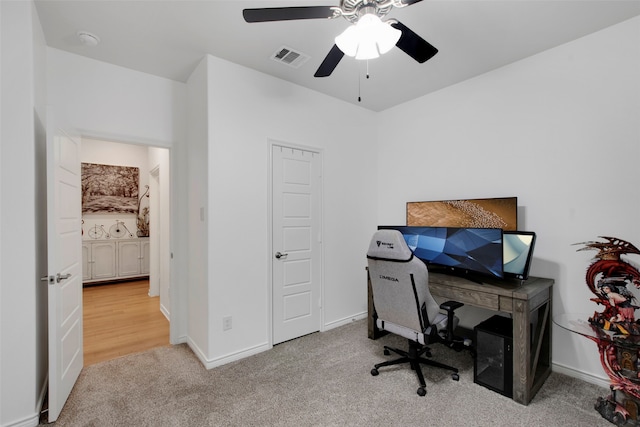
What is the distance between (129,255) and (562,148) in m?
6.97

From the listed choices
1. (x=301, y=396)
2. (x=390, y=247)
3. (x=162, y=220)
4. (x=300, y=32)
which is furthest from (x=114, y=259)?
(x=390, y=247)

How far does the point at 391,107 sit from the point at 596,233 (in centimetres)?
255

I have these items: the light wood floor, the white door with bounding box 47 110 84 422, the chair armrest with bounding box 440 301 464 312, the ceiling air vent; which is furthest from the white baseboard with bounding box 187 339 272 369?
the ceiling air vent

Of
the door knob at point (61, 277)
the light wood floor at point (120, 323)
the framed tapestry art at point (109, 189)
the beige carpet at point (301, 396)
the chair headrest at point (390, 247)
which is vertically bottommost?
the light wood floor at point (120, 323)

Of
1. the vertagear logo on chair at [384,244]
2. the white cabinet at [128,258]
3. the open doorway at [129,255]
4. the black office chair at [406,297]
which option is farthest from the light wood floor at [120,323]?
the vertagear logo on chair at [384,244]

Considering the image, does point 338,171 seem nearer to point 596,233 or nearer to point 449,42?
point 449,42

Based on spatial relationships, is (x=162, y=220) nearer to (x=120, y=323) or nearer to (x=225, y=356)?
(x=120, y=323)

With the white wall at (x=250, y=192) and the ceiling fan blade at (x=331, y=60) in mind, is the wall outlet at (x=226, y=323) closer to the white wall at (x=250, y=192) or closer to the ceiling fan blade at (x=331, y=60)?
the white wall at (x=250, y=192)

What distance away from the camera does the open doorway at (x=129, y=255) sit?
3717 mm

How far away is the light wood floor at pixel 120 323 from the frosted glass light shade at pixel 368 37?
10.9ft

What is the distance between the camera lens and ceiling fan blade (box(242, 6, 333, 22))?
4.94 ft

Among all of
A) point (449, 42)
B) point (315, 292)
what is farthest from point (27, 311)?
point (449, 42)

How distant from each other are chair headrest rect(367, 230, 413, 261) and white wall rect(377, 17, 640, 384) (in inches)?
54.0

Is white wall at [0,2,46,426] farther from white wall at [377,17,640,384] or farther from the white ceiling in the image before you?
white wall at [377,17,640,384]
